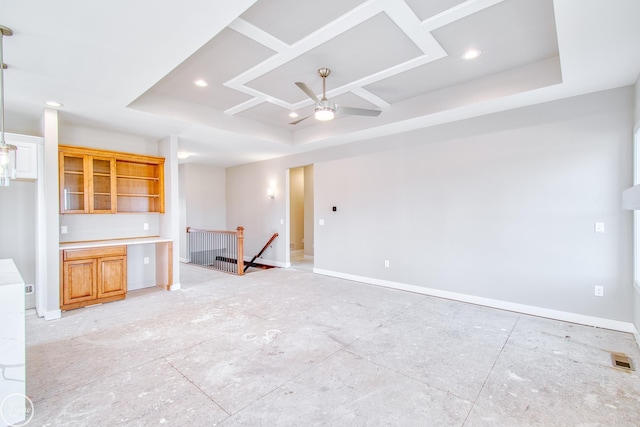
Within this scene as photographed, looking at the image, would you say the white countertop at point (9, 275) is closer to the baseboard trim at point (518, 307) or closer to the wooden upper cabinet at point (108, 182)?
the wooden upper cabinet at point (108, 182)

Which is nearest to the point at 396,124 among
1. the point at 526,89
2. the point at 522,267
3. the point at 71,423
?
the point at 526,89

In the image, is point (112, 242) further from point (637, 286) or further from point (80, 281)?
point (637, 286)

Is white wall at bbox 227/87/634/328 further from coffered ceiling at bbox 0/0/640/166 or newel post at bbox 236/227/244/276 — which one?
newel post at bbox 236/227/244/276

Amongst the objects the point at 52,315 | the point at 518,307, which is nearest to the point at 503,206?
the point at 518,307

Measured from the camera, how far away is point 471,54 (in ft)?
10.4

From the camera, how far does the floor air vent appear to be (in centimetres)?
262

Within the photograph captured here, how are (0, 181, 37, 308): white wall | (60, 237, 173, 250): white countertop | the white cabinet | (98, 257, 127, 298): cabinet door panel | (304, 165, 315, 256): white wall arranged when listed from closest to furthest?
the white cabinet, (0, 181, 37, 308): white wall, (60, 237, 173, 250): white countertop, (98, 257, 127, 298): cabinet door panel, (304, 165, 315, 256): white wall

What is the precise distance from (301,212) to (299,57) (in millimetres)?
6026

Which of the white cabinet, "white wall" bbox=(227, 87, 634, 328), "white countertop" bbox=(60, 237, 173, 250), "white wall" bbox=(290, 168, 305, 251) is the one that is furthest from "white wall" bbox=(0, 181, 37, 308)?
A: "white wall" bbox=(290, 168, 305, 251)

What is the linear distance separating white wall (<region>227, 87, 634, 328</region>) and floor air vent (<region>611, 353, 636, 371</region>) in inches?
31.9

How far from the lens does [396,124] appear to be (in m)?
4.67

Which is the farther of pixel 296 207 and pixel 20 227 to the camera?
pixel 296 207

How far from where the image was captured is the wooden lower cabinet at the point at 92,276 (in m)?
4.05

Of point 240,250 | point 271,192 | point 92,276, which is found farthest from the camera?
point 271,192
